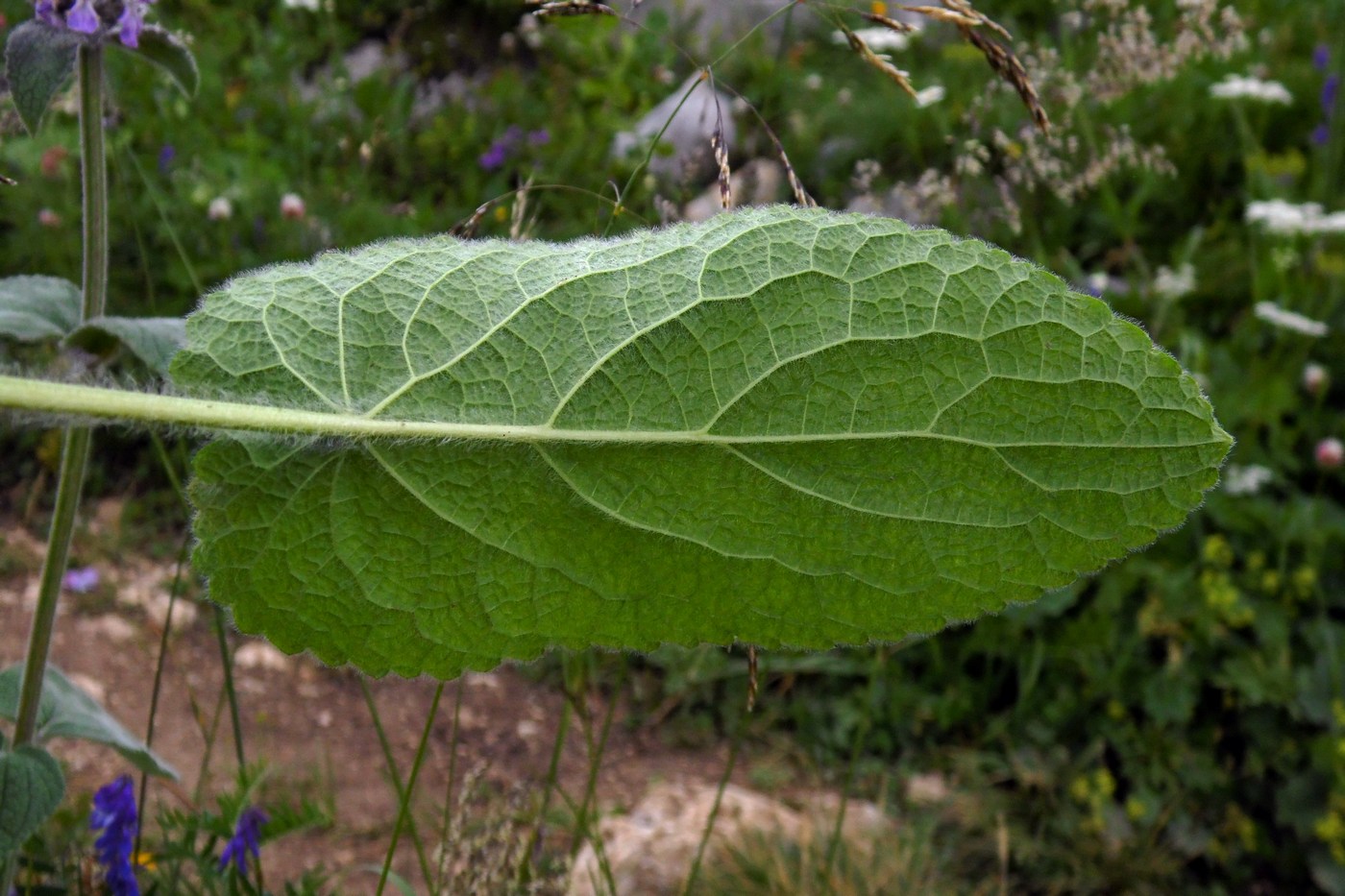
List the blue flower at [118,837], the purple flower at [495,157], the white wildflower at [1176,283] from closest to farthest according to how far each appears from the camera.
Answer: the blue flower at [118,837], the white wildflower at [1176,283], the purple flower at [495,157]

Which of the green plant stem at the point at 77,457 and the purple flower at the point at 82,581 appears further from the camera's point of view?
the purple flower at the point at 82,581

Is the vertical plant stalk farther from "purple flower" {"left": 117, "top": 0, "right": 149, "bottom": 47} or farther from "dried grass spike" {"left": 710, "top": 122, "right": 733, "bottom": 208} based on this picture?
"dried grass spike" {"left": 710, "top": 122, "right": 733, "bottom": 208}

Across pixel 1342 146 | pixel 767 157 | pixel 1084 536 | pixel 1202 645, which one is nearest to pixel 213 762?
pixel 1202 645

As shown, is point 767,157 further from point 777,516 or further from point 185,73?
point 777,516

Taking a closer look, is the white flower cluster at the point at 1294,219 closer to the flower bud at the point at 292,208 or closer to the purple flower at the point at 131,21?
the flower bud at the point at 292,208

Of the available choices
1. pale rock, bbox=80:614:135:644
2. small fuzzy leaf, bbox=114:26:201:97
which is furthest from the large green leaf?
pale rock, bbox=80:614:135:644

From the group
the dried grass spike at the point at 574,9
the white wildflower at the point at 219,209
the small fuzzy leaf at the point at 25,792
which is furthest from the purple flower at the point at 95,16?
the white wildflower at the point at 219,209

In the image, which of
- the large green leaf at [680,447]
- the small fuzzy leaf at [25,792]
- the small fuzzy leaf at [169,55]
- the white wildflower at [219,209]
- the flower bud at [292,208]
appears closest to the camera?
the large green leaf at [680,447]
